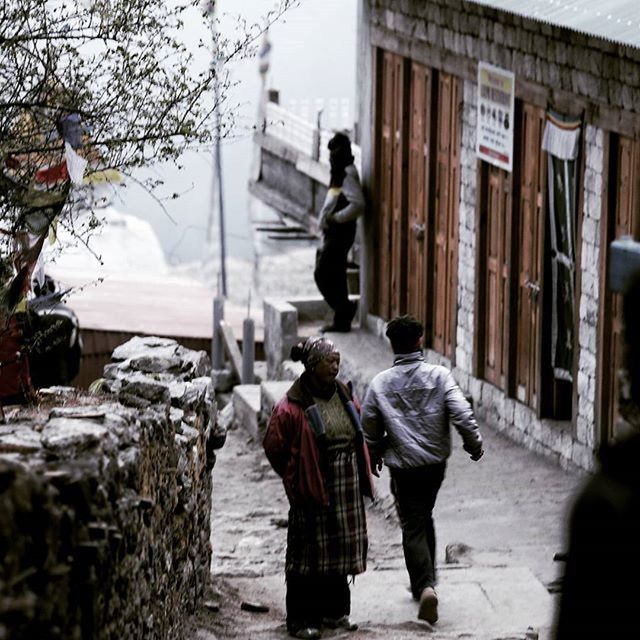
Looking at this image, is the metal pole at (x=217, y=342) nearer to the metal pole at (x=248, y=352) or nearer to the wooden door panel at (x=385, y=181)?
the metal pole at (x=248, y=352)

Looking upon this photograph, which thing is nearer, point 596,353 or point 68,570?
point 68,570

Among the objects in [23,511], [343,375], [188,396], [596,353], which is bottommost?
[343,375]

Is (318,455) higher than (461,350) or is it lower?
higher

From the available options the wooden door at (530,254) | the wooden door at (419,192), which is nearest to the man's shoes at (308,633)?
the wooden door at (530,254)

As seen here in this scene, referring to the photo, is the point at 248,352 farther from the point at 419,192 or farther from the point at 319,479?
the point at 319,479

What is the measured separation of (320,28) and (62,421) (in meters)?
64.1

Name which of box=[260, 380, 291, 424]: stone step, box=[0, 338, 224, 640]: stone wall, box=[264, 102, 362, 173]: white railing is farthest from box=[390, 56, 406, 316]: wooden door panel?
box=[0, 338, 224, 640]: stone wall

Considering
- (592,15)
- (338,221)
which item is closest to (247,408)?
(338,221)

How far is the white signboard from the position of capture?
13.9 meters

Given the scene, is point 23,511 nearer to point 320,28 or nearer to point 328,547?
point 328,547

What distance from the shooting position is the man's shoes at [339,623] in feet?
29.8

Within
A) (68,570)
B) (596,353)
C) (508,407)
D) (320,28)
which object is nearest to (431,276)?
(508,407)

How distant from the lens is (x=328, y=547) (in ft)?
29.2

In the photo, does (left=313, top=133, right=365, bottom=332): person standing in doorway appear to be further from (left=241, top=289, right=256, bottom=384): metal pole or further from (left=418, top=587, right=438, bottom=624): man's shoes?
(left=418, top=587, right=438, bottom=624): man's shoes
